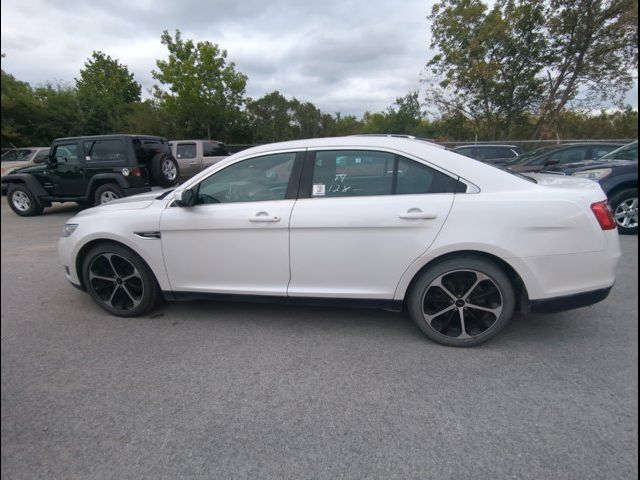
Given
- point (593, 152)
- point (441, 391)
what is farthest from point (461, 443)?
point (593, 152)

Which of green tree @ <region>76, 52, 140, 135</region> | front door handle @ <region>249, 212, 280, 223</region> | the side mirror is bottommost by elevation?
front door handle @ <region>249, 212, 280, 223</region>

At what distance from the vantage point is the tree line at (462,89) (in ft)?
11.0

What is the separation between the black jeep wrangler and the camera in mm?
5816

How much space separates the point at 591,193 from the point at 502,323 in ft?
3.85

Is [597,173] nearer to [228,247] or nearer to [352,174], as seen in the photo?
[352,174]

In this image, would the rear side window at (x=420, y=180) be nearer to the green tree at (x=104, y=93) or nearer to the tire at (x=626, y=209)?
the green tree at (x=104, y=93)

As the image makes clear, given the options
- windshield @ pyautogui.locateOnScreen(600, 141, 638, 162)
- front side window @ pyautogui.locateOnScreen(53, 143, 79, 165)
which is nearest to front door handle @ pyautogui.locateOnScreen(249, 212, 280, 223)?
front side window @ pyautogui.locateOnScreen(53, 143, 79, 165)

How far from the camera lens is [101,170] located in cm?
662

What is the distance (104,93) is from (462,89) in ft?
62.8

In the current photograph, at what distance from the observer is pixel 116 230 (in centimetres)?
307

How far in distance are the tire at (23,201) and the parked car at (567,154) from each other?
12.1 meters

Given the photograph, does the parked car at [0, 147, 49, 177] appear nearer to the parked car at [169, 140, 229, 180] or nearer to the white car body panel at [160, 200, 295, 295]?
the white car body panel at [160, 200, 295, 295]

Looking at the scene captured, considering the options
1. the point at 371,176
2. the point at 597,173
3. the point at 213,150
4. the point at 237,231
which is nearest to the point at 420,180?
the point at 371,176

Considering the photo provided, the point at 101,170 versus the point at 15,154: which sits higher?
the point at 15,154
